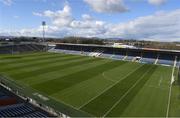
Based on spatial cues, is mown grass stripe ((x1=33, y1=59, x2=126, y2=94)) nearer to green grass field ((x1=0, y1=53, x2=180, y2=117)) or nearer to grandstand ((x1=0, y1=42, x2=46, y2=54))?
green grass field ((x1=0, y1=53, x2=180, y2=117))

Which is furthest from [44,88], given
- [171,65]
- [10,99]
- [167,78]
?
[171,65]

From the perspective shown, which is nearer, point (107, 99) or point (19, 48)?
point (107, 99)

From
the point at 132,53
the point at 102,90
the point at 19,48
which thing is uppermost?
the point at 132,53

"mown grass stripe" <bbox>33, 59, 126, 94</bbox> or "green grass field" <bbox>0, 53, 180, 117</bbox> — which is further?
"mown grass stripe" <bbox>33, 59, 126, 94</bbox>

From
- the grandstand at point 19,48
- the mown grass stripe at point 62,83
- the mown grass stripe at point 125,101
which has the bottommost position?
the mown grass stripe at point 125,101

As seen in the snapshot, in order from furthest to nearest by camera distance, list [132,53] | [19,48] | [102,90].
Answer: [19,48] → [132,53] → [102,90]

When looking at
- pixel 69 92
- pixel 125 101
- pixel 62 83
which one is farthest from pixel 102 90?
pixel 62 83

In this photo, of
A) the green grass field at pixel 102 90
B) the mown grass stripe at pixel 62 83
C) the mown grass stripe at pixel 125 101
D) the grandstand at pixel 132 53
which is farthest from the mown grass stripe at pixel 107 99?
the grandstand at pixel 132 53

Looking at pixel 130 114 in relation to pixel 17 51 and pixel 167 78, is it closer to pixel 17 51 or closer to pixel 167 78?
pixel 167 78

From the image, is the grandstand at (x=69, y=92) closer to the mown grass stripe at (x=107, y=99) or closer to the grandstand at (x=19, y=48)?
the mown grass stripe at (x=107, y=99)

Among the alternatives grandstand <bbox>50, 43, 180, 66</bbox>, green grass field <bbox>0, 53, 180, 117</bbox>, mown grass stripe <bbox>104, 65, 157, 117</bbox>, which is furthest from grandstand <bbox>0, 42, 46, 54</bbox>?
mown grass stripe <bbox>104, 65, 157, 117</bbox>

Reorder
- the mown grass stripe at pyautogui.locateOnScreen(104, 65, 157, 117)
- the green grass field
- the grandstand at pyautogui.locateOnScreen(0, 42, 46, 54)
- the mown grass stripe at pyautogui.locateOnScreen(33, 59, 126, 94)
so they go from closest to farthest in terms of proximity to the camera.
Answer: the mown grass stripe at pyautogui.locateOnScreen(104, 65, 157, 117) → the green grass field → the mown grass stripe at pyautogui.locateOnScreen(33, 59, 126, 94) → the grandstand at pyautogui.locateOnScreen(0, 42, 46, 54)

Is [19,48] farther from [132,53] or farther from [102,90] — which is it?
[102,90]

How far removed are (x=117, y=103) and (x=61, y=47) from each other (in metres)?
68.7
